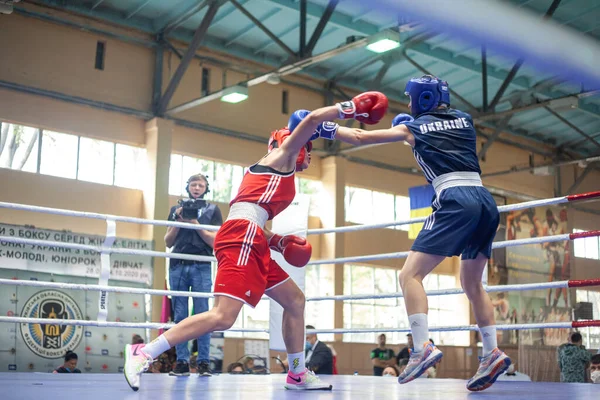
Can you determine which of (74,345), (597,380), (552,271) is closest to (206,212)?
(597,380)

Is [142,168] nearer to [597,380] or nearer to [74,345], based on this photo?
[74,345]

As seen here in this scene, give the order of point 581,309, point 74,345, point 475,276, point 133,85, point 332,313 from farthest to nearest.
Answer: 1. point 332,313
2. point 133,85
3. point 581,309
4. point 74,345
5. point 475,276

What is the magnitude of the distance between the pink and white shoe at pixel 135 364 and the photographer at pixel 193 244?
1.76m

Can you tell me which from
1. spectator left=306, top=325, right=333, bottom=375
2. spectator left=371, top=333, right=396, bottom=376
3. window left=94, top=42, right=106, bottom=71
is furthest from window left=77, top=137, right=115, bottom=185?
spectator left=306, top=325, right=333, bottom=375

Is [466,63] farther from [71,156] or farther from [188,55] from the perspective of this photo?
[71,156]

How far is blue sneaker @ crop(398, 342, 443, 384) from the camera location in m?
3.01

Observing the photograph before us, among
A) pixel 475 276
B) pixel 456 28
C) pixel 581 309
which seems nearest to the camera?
pixel 475 276

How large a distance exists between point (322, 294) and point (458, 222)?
39.7 ft

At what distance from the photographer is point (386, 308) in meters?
16.4

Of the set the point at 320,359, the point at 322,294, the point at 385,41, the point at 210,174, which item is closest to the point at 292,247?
the point at 320,359

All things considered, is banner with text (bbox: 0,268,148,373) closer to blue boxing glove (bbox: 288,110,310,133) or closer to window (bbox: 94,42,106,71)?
window (bbox: 94,42,106,71)

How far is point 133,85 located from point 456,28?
328 inches

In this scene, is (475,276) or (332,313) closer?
(475,276)

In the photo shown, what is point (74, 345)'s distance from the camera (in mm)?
10445
